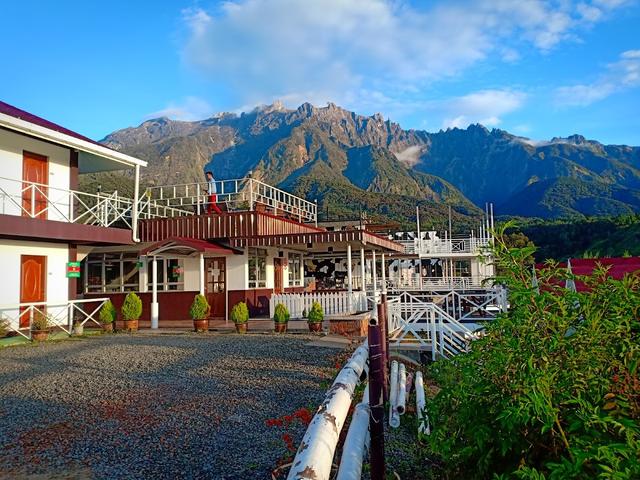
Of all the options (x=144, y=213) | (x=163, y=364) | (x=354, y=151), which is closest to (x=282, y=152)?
(x=354, y=151)

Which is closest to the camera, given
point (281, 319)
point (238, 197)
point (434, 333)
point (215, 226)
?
point (434, 333)

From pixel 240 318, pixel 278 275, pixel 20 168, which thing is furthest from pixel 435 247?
pixel 20 168

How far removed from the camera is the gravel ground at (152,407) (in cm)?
433

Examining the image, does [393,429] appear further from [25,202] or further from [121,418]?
[25,202]

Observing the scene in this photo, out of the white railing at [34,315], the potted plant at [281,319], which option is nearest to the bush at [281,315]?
the potted plant at [281,319]

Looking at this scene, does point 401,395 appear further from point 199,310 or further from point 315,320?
point 199,310

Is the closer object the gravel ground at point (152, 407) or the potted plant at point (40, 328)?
the gravel ground at point (152, 407)

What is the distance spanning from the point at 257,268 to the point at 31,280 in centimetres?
715

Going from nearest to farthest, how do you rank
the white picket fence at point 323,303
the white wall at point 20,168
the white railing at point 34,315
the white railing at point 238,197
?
the white railing at point 34,315, the white wall at point 20,168, the white picket fence at point 323,303, the white railing at point 238,197

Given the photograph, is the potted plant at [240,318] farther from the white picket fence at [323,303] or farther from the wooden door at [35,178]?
the wooden door at [35,178]

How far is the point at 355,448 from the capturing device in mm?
3135

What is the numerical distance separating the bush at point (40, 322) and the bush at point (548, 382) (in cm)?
1294

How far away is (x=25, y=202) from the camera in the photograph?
13891 millimetres

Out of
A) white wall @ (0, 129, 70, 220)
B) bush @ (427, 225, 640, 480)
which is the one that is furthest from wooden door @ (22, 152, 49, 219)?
bush @ (427, 225, 640, 480)
